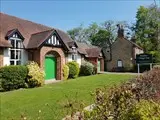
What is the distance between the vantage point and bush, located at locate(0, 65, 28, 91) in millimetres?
20828

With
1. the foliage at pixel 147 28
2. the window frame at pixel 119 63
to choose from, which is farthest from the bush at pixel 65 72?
the foliage at pixel 147 28

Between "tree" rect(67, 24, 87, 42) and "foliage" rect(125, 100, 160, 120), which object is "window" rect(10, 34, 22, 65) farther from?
"tree" rect(67, 24, 87, 42)

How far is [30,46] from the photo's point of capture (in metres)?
25.8

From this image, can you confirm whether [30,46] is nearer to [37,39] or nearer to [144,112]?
[37,39]

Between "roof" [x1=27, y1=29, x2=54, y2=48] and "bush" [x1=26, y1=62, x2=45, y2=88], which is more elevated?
"roof" [x1=27, y1=29, x2=54, y2=48]

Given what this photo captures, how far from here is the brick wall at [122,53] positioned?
165ft

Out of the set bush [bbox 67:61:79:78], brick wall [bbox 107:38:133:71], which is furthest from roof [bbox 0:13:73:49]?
brick wall [bbox 107:38:133:71]

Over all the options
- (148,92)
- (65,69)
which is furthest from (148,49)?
(148,92)

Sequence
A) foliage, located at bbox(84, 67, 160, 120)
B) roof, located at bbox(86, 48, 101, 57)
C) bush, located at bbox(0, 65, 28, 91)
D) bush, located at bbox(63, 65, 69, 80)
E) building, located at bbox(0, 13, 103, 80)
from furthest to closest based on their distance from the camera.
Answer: roof, located at bbox(86, 48, 101, 57) → bush, located at bbox(63, 65, 69, 80) → building, located at bbox(0, 13, 103, 80) → bush, located at bbox(0, 65, 28, 91) → foliage, located at bbox(84, 67, 160, 120)

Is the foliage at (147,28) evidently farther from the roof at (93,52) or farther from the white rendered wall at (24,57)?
the white rendered wall at (24,57)

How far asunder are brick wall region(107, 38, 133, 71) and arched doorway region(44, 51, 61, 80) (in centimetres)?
2434

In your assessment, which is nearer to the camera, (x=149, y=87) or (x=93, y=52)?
(x=149, y=87)

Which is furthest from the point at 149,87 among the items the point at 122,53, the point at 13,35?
the point at 122,53

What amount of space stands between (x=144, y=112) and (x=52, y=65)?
82.2 ft
